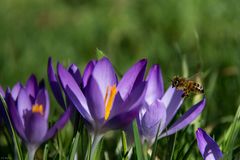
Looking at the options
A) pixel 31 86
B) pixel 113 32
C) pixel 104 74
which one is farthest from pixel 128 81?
pixel 113 32

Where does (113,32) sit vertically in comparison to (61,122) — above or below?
above

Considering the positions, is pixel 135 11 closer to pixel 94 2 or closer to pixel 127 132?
pixel 94 2

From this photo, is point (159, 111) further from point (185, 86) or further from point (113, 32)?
point (113, 32)

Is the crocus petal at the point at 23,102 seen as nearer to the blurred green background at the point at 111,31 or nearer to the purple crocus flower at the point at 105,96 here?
the purple crocus flower at the point at 105,96

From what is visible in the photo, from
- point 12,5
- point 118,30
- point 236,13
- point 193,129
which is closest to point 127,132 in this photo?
point 193,129

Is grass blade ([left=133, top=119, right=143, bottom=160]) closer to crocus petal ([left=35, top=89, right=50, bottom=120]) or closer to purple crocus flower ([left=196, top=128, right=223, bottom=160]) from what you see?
purple crocus flower ([left=196, top=128, right=223, bottom=160])

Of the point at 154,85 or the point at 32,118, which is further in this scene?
the point at 154,85
